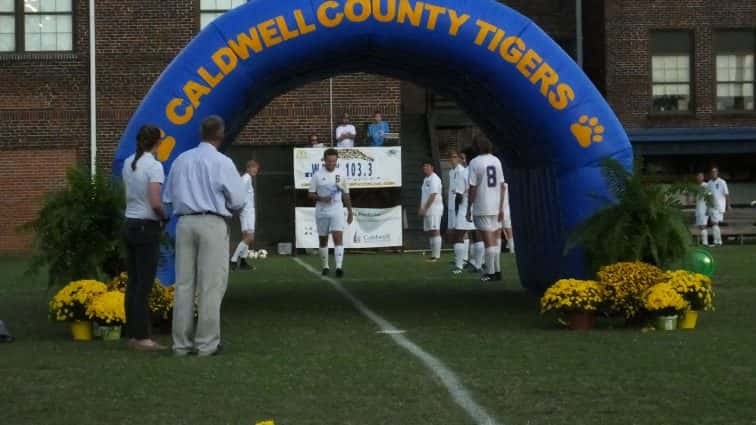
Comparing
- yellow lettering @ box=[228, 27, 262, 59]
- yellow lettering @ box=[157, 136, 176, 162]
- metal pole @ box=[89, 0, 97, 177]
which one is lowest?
yellow lettering @ box=[157, 136, 176, 162]

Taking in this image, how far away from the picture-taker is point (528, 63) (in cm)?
1359

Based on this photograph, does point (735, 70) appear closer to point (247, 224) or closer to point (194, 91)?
point (247, 224)

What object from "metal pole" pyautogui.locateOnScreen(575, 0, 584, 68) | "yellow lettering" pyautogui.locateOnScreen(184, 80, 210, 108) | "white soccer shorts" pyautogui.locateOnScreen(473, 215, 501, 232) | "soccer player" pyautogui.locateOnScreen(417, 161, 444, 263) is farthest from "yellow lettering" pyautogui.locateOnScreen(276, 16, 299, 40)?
"metal pole" pyautogui.locateOnScreen(575, 0, 584, 68)

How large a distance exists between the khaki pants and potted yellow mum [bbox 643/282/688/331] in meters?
3.74

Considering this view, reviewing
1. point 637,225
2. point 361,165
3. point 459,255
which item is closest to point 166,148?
point 637,225

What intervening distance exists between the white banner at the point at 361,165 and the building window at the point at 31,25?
6362mm

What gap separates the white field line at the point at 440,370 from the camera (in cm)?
774

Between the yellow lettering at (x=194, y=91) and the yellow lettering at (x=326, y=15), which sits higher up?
the yellow lettering at (x=326, y=15)

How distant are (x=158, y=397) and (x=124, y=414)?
2.05ft

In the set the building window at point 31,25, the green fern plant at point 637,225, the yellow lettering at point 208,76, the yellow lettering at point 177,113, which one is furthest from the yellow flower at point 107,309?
the building window at point 31,25

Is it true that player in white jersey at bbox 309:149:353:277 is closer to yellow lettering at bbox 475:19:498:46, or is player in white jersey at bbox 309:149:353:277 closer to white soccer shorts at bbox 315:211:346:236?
white soccer shorts at bbox 315:211:346:236

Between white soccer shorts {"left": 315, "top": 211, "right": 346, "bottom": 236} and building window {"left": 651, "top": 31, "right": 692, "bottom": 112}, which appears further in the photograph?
building window {"left": 651, "top": 31, "right": 692, "bottom": 112}

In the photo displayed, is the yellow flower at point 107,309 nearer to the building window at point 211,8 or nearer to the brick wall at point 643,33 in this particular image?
the building window at point 211,8

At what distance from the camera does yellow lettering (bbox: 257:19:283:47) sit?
1355cm
